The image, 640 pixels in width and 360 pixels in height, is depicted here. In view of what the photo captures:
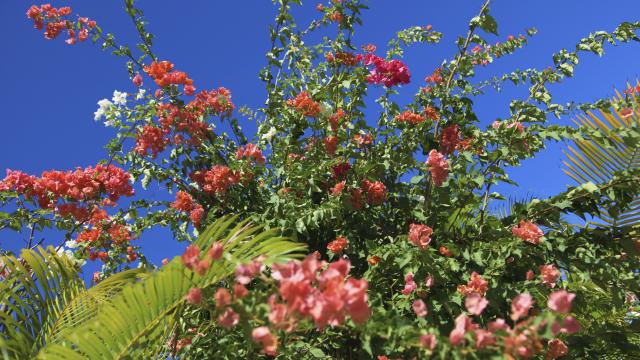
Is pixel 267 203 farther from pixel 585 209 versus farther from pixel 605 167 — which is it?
pixel 605 167

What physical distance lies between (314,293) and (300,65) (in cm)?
288

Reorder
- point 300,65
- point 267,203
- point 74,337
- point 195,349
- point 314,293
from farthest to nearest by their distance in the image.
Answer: point 300,65 < point 267,203 < point 195,349 < point 74,337 < point 314,293

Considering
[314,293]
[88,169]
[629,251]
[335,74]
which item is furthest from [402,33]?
[314,293]

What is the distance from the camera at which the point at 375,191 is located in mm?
3027

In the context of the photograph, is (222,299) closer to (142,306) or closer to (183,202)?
(142,306)

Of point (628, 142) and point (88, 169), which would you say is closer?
point (628, 142)

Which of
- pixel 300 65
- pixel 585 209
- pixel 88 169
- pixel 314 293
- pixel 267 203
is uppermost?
pixel 300 65

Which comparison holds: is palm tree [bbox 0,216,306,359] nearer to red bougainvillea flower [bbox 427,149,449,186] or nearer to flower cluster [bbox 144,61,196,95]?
red bougainvillea flower [bbox 427,149,449,186]

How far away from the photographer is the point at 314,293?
1285 millimetres

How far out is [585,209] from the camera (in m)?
2.86

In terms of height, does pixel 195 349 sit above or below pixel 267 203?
below

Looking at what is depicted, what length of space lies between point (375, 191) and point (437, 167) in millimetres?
438

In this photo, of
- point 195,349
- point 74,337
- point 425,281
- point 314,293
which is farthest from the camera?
point 195,349

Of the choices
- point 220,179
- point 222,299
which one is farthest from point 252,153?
point 222,299
